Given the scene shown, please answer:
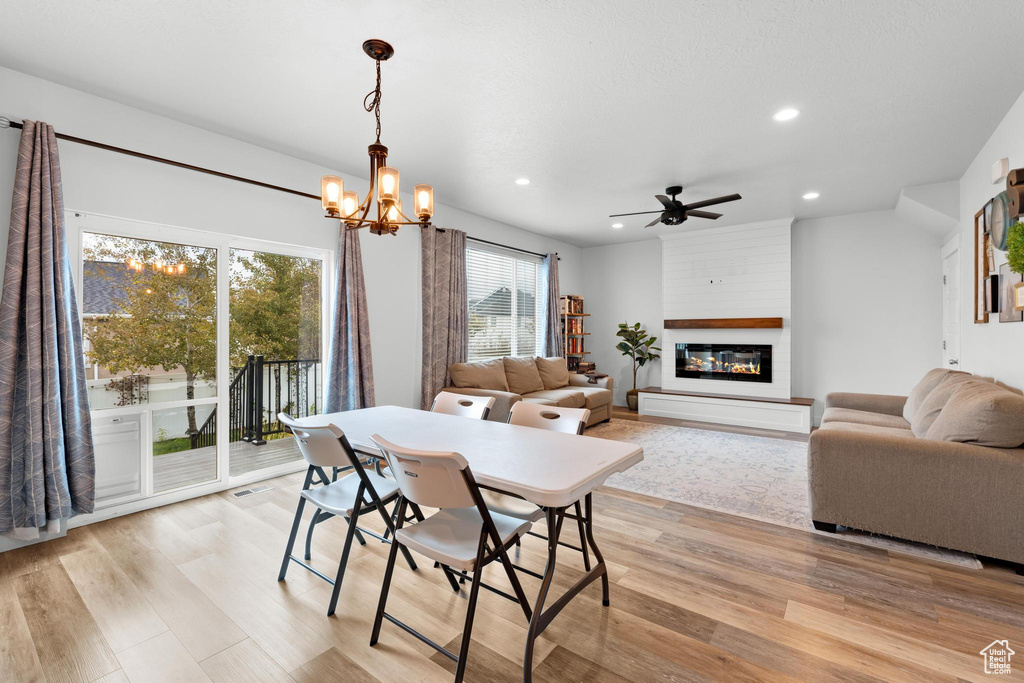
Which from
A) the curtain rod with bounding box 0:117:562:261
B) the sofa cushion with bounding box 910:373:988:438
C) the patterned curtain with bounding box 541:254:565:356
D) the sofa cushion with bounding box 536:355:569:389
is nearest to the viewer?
the curtain rod with bounding box 0:117:562:261

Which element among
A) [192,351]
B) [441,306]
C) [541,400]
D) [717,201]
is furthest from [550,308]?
[192,351]

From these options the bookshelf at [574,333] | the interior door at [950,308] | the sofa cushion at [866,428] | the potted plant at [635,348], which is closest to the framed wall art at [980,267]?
the interior door at [950,308]

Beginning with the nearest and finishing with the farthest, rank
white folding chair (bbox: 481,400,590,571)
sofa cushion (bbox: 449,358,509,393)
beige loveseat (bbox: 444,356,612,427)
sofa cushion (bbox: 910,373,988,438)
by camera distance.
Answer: white folding chair (bbox: 481,400,590,571) < sofa cushion (bbox: 910,373,988,438) < beige loveseat (bbox: 444,356,612,427) < sofa cushion (bbox: 449,358,509,393)

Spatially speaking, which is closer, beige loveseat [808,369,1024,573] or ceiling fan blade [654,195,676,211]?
beige loveseat [808,369,1024,573]

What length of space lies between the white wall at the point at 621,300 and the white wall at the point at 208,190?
366 cm

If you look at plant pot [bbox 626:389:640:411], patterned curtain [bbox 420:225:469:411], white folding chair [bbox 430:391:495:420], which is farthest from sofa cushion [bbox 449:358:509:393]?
plant pot [bbox 626:389:640:411]

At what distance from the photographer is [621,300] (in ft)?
25.4

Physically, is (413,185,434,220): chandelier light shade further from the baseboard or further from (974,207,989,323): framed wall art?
the baseboard

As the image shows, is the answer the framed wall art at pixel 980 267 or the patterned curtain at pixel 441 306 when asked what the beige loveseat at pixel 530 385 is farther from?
the framed wall art at pixel 980 267

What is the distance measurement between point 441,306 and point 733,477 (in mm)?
3362

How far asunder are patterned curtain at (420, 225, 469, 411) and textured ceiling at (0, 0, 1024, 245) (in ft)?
3.41

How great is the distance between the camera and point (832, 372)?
597 centimetres

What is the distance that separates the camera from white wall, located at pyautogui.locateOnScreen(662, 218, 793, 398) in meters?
6.09

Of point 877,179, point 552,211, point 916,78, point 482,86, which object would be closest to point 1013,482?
point 916,78
